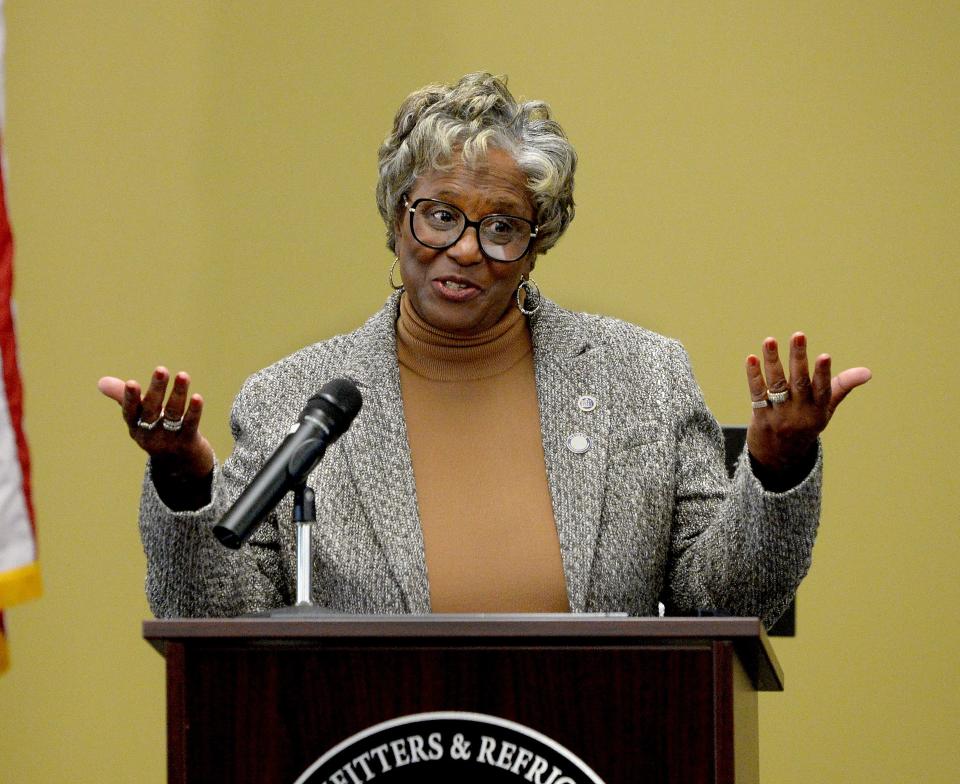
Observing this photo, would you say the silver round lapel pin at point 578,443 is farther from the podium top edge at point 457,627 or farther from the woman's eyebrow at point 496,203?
the podium top edge at point 457,627

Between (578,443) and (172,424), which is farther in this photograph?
(578,443)

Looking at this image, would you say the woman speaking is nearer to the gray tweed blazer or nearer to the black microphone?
the gray tweed blazer

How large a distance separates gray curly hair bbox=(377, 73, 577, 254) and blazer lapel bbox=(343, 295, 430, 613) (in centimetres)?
23

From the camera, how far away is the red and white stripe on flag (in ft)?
6.15

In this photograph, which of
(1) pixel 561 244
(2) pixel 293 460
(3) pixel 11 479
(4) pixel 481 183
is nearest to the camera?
(2) pixel 293 460

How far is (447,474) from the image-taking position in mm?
2465

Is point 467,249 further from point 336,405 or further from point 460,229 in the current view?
point 336,405

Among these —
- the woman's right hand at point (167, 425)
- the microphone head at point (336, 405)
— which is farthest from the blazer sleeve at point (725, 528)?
the woman's right hand at point (167, 425)

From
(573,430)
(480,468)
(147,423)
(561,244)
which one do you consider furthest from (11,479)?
(561,244)

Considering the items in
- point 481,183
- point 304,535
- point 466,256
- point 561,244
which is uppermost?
point 561,244

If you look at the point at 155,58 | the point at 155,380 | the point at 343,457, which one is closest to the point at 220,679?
the point at 155,380

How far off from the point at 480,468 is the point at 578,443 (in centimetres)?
15

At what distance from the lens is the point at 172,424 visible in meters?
1.95

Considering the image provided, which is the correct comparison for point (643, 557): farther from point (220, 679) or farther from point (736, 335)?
point (736, 335)
